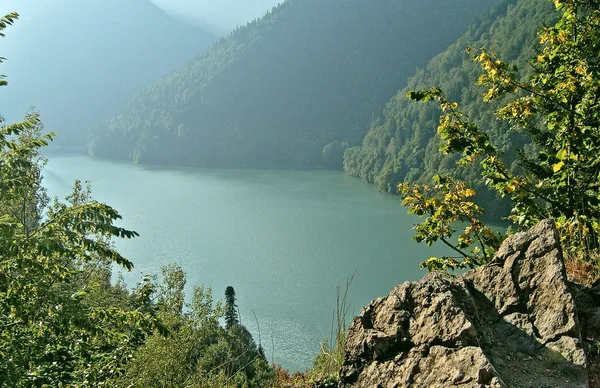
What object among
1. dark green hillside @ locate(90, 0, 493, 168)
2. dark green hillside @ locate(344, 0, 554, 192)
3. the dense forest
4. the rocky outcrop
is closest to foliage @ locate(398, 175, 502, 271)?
the dense forest

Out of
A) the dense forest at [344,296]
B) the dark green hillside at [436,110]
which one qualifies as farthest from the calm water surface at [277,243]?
the dark green hillside at [436,110]

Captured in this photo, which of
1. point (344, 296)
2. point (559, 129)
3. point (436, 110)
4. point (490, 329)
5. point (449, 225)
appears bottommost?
point (490, 329)

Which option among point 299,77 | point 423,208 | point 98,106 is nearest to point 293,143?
point 299,77

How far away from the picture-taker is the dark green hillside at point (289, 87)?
11631 centimetres

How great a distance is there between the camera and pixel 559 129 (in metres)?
4.67

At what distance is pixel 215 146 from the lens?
116 metres

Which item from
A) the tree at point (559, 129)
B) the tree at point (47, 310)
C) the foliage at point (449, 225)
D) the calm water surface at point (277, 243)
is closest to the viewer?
the tree at point (47, 310)

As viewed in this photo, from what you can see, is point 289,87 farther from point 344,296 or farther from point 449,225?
point 344,296

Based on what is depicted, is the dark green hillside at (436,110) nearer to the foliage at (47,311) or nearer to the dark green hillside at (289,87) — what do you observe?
the dark green hillside at (289,87)

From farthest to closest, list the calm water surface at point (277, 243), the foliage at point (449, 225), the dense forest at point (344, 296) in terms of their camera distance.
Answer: the calm water surface at point (277, 243) < the foliage at point (449, 225) < the dense forest at point (344, 296)

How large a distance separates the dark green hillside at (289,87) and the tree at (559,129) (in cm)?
9781

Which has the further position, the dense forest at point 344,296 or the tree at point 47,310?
the dense forest at point 344,296

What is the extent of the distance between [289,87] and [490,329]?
466ft

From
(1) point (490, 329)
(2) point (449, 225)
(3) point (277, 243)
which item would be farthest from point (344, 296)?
(3) point (277, 243)
